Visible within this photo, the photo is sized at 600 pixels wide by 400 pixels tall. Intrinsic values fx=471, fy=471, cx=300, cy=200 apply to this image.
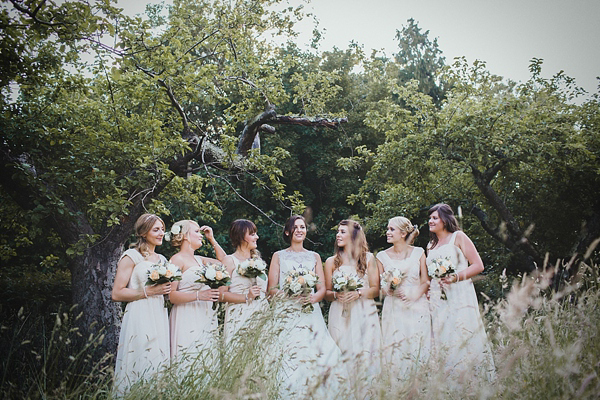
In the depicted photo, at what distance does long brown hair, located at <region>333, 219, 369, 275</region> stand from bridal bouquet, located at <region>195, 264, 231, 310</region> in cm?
153

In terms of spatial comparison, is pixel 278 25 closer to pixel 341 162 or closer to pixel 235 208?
pixel 341 162

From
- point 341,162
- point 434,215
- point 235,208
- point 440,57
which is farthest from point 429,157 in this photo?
point 440,57

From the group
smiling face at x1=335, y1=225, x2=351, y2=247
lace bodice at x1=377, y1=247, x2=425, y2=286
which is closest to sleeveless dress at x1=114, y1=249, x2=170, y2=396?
smiling face at x1=335, y1=225, x2=351, y2=247

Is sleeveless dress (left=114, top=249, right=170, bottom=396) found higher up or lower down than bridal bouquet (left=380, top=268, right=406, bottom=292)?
lower down

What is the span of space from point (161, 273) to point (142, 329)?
1.93ft

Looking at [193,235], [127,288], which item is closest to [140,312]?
[127,288]

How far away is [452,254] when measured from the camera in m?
5.61

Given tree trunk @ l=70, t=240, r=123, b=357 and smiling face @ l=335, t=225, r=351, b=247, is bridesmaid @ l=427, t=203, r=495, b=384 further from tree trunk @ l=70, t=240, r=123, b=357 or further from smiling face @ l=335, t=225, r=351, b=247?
tree trunk @ l=70, t=240, r=123, b=357

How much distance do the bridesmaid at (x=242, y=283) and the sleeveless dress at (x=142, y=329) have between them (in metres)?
0.73

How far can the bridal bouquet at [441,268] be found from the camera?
5.34 metres

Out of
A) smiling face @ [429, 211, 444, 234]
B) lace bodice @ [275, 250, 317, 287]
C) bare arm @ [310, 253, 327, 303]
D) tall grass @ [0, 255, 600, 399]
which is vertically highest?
smiling face @ [429, 211, 444, 234]

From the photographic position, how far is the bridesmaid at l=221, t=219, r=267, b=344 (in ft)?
17.7

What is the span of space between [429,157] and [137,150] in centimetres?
673

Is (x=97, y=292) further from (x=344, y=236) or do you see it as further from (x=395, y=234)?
(x=395, y=234)
